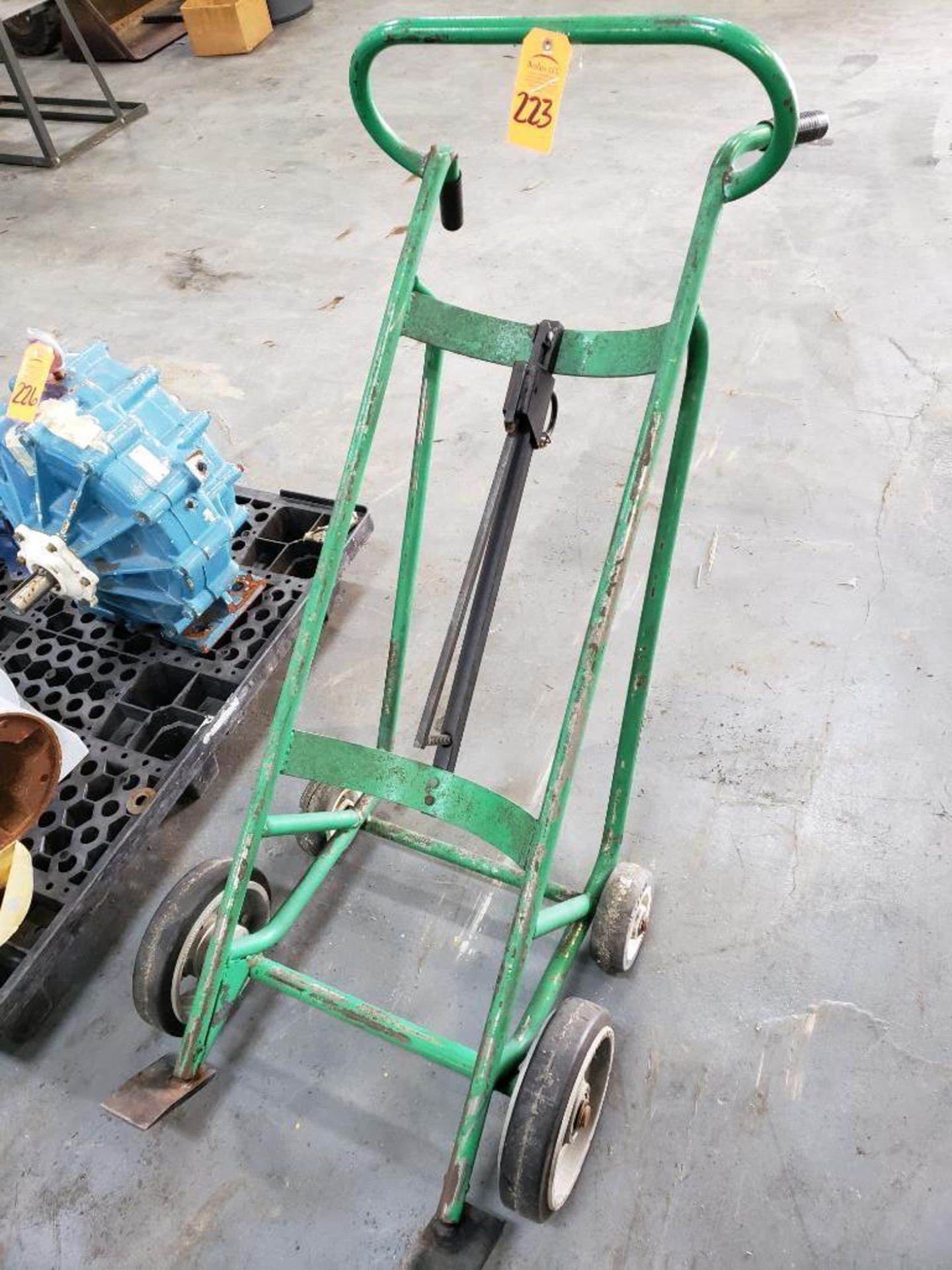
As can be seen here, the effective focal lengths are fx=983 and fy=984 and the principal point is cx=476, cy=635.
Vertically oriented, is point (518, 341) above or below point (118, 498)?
above

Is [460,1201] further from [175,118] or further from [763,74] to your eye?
[175,118]

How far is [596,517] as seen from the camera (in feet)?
8.41

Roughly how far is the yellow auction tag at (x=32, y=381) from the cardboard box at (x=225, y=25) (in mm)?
4390

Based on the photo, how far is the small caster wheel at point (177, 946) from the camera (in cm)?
149

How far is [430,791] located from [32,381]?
112cm

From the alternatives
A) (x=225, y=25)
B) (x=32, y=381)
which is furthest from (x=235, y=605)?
(x=225, y=25)

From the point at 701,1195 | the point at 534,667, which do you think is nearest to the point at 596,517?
the point at 534,667

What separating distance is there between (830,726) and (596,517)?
834 millimetres

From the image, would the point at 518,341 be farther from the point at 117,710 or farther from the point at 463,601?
the point at 117,710

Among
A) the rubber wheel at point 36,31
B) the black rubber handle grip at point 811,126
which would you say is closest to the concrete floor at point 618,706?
the black rubber handle grip at point 811,126

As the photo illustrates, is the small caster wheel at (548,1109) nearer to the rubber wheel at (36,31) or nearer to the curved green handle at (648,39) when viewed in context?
the curved green handle at (648,39)

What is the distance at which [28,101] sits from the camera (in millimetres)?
4316

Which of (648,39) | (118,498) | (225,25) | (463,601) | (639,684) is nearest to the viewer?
(648,39)

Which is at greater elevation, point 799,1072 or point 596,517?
point 596,517
